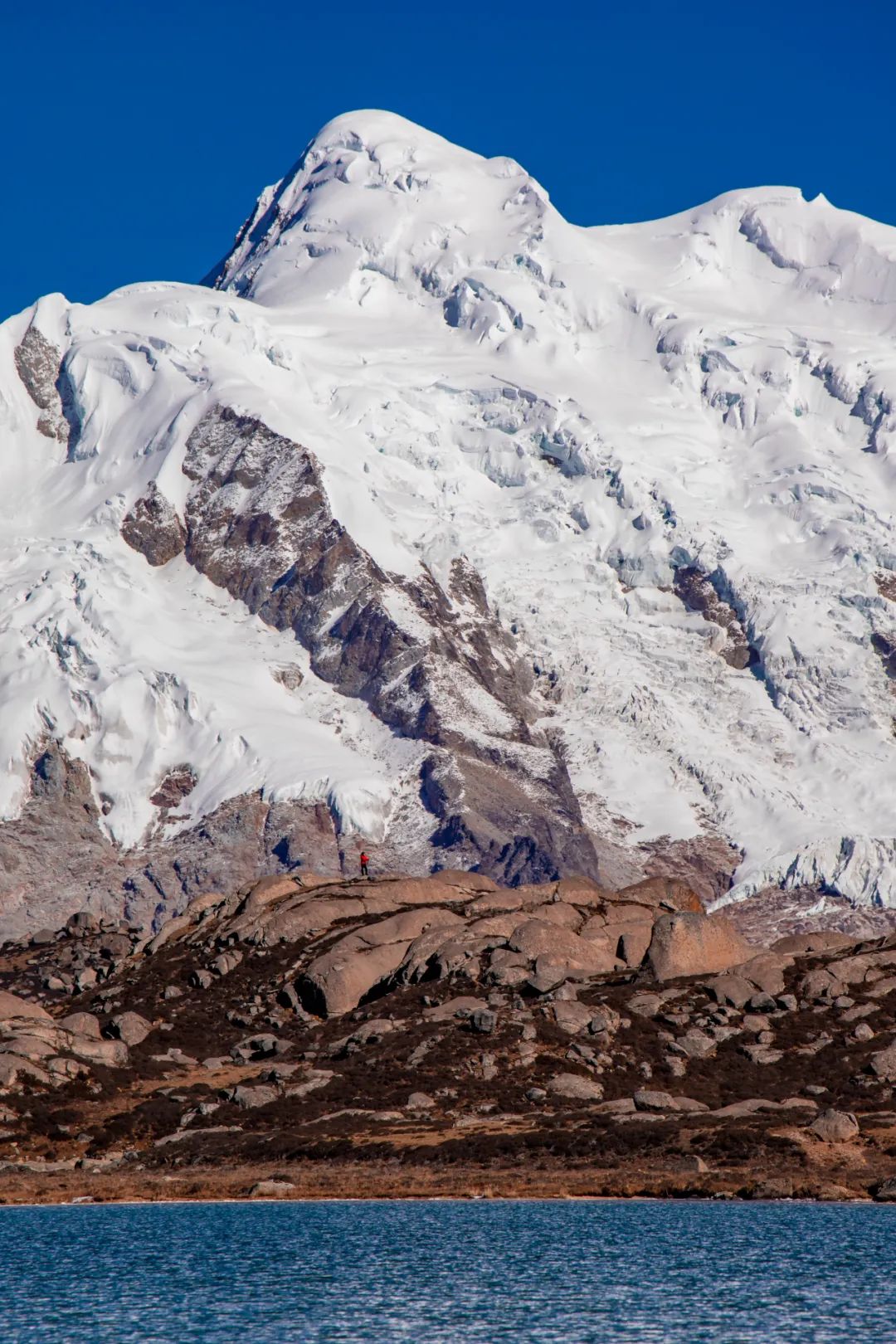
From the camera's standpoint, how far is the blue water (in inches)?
3305

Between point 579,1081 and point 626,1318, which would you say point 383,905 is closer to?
point 579,1081

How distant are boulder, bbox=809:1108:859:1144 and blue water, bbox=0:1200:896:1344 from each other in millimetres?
13717

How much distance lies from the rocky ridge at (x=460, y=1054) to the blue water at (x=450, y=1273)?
8.89 m

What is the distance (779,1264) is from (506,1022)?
58.1 m

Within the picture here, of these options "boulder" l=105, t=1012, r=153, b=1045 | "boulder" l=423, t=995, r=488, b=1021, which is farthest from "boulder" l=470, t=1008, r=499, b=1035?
"boulder" l=105, t=1012, r=153, b=1045

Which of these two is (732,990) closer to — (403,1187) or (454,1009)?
(454,1009)

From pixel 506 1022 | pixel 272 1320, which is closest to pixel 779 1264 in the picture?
pixel 272 1320

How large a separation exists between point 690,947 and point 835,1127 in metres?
39.2

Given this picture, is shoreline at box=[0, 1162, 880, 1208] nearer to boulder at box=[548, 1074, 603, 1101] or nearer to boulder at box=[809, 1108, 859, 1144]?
boulder at box=[809, 1108, 859, 1144]

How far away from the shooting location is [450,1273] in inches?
3767

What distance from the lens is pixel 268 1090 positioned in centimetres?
15012

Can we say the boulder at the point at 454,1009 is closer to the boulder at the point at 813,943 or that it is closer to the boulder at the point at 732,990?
the boulder at the point at 732,990

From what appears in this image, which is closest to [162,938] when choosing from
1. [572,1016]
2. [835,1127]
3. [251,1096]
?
[251,1096]

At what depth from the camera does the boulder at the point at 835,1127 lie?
428ft
